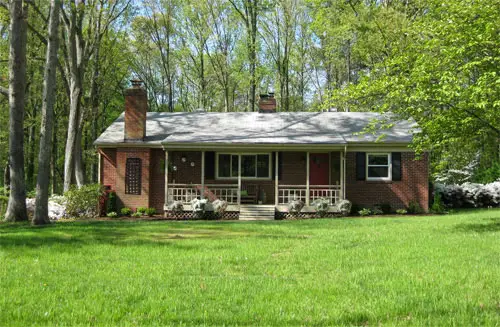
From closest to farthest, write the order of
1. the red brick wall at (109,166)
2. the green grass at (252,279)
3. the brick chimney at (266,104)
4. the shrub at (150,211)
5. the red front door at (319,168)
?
the green grass at (252,279) < the shrub at (150,211) < the red brick wall at (109,166) < the red front door at (319,168) < the brick chimney at (266,104)

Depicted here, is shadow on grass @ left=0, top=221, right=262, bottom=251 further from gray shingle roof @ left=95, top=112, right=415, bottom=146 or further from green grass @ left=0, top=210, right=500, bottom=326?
gray shingle roof @ left=95, top=112, right=415, bottom=146

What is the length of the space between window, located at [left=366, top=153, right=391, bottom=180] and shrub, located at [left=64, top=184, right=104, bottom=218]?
10.9 metres

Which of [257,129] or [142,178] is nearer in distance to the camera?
[142,178]

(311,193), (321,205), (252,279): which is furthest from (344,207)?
(252,279)

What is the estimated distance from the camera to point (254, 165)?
62.7 feet

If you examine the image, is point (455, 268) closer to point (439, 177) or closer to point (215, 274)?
point (215, 274)

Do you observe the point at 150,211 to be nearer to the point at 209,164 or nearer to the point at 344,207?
the point at 209,164

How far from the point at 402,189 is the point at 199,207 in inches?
323

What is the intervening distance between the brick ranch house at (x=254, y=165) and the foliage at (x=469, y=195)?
2913 millimetres

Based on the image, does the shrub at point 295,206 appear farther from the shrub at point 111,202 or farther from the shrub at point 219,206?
the shrub at point 111,202

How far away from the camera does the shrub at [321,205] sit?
16.9 metres

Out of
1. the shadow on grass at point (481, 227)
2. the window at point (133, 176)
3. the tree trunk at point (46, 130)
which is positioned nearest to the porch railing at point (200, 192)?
the window at point (133, 176)

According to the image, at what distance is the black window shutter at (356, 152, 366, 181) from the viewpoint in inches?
715

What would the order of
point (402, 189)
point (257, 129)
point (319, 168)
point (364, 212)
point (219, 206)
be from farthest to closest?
point (257, 129)
point (319, 168)
point (402, 189)
point (364, 212)
point (219, 206)
